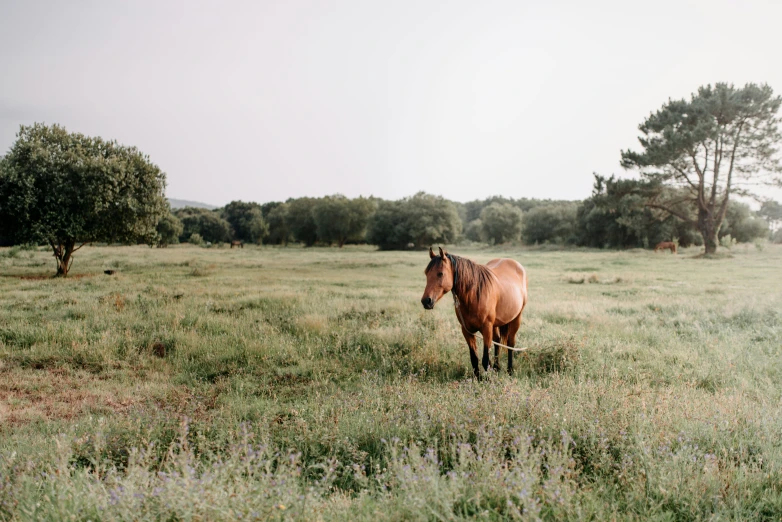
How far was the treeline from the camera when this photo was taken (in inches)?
1778

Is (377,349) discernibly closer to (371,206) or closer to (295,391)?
(295,391)

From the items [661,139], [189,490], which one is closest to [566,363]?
[189,490]

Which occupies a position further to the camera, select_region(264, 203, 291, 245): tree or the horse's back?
select_region(264, 203, 291, 245): tree

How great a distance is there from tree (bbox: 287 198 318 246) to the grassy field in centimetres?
6643

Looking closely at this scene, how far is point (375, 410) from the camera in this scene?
544 cm

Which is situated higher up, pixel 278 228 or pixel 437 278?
pixel 278 228

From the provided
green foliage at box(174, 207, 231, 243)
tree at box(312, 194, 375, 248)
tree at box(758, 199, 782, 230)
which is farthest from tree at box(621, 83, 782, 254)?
green foliage at box(174, 207, 231, 243)

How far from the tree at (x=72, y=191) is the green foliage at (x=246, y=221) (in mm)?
59717

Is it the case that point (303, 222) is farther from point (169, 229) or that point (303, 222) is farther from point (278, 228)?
point (169, 229)

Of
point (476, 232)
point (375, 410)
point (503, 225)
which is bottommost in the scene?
point (375, 410)

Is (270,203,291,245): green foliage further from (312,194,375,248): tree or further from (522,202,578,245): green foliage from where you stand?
(522,202,578,245): green foliage

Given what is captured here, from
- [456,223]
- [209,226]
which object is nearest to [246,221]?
[209,226]

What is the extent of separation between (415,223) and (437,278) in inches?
2258

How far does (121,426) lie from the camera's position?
5398 mm
